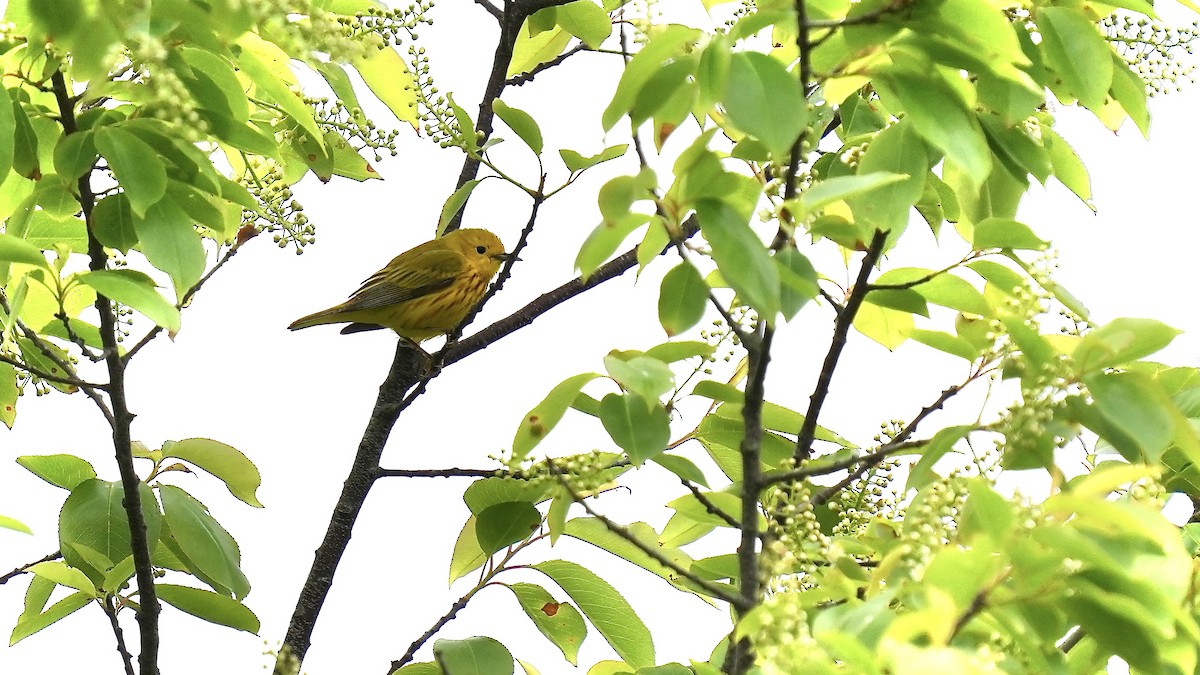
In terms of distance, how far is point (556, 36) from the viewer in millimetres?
2061

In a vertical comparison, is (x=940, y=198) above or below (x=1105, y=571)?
above

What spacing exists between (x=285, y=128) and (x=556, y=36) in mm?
534

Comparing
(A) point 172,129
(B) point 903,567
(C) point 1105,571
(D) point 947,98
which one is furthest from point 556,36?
(C) point 1105,571

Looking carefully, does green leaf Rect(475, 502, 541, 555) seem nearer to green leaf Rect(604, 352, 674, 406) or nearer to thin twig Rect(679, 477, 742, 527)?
thin twig Rect(679, 477, 742, 527)

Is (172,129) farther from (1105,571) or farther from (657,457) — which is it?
(1105,571)

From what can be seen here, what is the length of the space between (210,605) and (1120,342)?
43.8 inches

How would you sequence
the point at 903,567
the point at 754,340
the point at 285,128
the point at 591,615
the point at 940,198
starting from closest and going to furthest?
1. the point at 903,567
2. the point at 754,340
3. the point at 940,198
4. the point at 591,615
5. the point at 285,128

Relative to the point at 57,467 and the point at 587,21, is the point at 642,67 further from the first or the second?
the point at 57,467

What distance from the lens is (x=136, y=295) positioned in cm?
119

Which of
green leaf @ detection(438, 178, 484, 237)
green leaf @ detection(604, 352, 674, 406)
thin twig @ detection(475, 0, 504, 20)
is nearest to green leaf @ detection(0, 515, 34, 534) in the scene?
green leaf @ detection(604, 352, 674, 406)

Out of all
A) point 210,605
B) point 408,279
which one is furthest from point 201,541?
point 408,279

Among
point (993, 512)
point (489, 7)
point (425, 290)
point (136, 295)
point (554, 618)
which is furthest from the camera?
point (425, 290)

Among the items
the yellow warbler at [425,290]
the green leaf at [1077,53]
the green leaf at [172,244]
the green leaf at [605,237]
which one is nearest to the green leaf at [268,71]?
the green leaf at [172,244]

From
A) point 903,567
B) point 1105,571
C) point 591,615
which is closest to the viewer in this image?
point 1105,571
